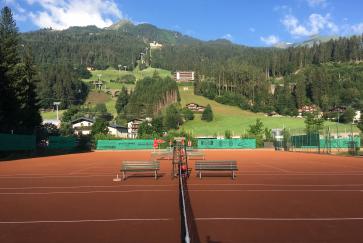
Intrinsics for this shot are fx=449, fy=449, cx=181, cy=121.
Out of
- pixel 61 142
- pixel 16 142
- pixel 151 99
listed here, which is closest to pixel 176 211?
pixel 16 142

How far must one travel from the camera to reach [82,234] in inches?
320

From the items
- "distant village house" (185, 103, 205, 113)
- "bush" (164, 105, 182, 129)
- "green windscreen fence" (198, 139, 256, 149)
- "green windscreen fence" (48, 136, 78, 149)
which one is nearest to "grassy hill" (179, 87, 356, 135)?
"bush" (164, 105, 182, 129)

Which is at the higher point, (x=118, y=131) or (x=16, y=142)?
(x=118, y=131)

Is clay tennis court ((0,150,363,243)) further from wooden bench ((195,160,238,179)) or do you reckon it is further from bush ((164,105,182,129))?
bush ((164,105,182,129))

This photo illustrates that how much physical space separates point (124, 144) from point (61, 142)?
35.0 ft

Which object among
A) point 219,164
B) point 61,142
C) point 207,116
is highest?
point 207,116

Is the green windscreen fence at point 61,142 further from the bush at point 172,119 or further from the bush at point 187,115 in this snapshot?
the bush at point 187,115

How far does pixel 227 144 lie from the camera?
6925cm

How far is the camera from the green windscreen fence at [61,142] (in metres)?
58.6

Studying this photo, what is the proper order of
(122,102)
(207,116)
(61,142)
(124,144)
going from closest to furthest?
1. (61,142)
2. (124,144)
3. (207,116)
4. (122,102)

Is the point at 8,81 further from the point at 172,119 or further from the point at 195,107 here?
the point at 195,107

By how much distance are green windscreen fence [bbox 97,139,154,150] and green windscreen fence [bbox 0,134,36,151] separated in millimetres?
17801

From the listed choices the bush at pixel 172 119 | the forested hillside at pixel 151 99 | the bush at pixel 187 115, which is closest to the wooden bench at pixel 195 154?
the bush at pixel 172 119

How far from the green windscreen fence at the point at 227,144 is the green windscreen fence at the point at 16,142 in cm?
2812
